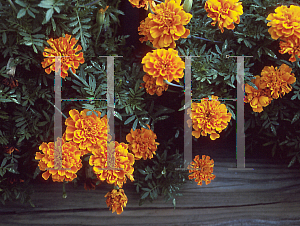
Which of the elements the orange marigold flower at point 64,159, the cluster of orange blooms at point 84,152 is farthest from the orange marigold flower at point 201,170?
the orange marigold flower at point 64,159

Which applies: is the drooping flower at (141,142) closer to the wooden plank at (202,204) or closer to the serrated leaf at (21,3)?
the wooden plank at (202,204)

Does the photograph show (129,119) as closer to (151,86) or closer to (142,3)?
(151,86)

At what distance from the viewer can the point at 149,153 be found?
0.66 meters

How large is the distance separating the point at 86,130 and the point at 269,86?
1.43 ft

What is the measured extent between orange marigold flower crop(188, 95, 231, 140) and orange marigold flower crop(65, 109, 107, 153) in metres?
0.21

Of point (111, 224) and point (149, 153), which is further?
point (111, 224)

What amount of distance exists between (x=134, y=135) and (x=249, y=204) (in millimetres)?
450

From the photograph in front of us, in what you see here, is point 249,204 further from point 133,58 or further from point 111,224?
point 133,58

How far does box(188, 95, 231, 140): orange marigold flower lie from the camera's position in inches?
23.8

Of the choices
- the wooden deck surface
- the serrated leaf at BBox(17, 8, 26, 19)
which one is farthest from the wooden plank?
the serrated leaf at BBox(17, 8, 26, 19)

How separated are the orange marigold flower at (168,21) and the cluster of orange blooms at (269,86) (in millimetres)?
223

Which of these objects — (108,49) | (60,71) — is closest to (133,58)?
(108,49)

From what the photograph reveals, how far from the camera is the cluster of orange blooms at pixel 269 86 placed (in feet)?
2.11

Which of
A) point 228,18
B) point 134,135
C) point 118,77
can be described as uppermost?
point 228,18
